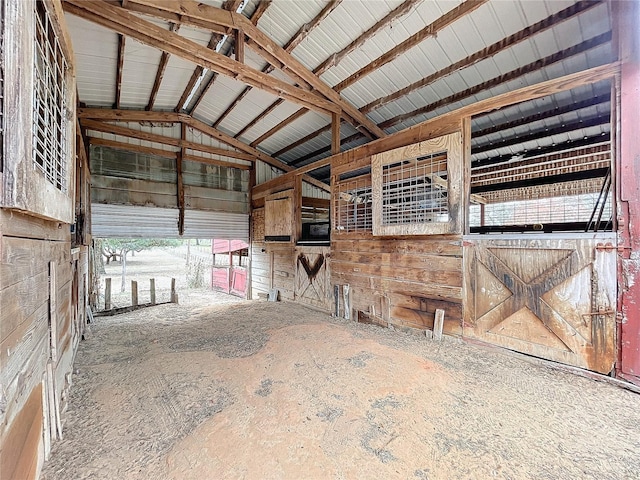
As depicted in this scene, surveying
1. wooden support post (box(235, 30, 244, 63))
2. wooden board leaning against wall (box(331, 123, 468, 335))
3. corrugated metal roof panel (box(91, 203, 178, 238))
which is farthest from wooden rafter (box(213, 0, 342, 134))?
corrugated metal roof panel (box(91, 203, 178, 238))

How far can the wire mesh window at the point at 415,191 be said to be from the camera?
3.84 metres

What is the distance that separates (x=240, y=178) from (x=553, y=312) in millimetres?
7979

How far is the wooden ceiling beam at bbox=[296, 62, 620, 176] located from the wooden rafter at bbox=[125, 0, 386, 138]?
930 mm

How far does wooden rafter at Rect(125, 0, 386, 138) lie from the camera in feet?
12.3

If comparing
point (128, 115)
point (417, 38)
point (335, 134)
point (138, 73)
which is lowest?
point (335, 134)

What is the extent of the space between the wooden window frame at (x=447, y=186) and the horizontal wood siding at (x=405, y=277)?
20 centimetres

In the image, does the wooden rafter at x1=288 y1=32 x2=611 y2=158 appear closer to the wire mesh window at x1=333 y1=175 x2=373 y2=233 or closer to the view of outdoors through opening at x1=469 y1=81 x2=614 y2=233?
the view of outdoors through opening at x1=469 y1=81 x2=614 y2=233

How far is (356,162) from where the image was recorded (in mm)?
5102

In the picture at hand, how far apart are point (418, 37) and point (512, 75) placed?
57.3 inches

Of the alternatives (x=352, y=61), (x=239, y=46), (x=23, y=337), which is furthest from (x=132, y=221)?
(x=23, y=337)

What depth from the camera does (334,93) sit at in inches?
205

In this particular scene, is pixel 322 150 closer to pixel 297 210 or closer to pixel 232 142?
pixel 297 210

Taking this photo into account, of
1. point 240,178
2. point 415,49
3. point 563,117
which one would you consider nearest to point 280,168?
point 240,178

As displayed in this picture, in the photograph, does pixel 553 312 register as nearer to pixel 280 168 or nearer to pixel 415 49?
pixel 415 49
